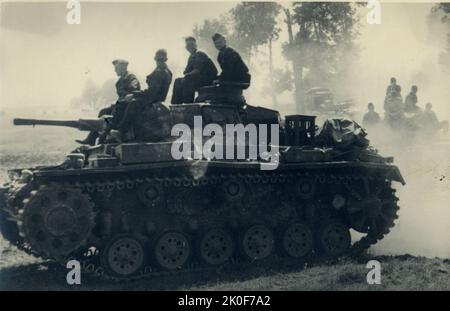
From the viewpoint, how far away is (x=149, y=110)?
14.4m

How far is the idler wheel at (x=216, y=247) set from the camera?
1448cm

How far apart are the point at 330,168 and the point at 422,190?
38.5ft

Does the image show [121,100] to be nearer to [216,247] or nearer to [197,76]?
[197,76]

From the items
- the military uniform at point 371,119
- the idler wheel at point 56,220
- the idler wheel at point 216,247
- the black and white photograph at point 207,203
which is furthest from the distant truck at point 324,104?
the idler wheel at point 56,220

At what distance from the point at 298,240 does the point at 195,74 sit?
488 centimetres

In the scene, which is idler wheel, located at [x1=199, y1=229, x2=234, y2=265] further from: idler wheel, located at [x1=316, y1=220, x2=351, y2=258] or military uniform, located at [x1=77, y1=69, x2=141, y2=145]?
military uniform, located at [x1=77, y1=69, x2=141, y2=145]

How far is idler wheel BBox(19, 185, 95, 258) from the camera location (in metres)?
12.5

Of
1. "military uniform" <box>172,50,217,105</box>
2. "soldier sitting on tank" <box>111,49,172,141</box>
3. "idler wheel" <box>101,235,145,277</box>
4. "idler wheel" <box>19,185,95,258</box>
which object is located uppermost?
"military uniform" <box>172,50,217,105</box>

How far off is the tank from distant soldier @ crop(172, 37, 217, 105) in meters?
0.49

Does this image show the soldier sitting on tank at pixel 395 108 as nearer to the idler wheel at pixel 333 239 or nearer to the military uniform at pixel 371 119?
the military uniform at pixel 371 119

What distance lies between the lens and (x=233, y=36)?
39.4 m

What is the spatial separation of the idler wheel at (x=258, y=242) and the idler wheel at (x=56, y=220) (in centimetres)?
383

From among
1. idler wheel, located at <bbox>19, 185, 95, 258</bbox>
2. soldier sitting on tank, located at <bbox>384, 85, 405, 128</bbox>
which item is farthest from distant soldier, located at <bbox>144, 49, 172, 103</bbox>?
soldier sitting on tank, located at <bbox>384, 85, 405, 128</bbox>
